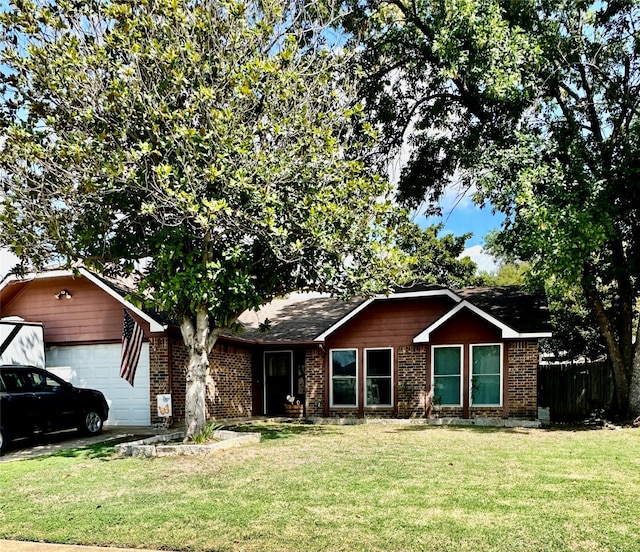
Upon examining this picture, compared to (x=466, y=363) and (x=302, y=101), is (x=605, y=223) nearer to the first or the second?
(x=466, y=363)

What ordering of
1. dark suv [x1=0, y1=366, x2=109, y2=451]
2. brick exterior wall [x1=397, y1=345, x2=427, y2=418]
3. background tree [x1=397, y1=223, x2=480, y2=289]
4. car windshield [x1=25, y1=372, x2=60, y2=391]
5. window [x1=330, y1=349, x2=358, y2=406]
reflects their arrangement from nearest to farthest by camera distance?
dark suv [x1=0, y1=366, x2=109, y2=451] < car windshield [x1=25, y1=372, x2=60, y2=391] < brick exterior wall [x1=397, y1=345, x2=427, y2=418] < window [x1=330, y1=349, x2=358, y2=406] < background tree [x1=397, y1=223, x2=480, y2=289]

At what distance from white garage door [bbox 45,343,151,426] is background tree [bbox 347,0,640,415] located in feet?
32.3

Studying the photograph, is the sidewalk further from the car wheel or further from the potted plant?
the potted plant

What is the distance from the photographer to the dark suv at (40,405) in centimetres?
1135

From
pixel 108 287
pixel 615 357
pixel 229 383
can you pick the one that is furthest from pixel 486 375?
Result: pixel 108 287

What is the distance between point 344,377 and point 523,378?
515 cm

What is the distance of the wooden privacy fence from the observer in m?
17.4

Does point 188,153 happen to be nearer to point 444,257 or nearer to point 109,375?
point 109,375

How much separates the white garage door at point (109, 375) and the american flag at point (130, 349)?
1.24 m

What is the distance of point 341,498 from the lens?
22.3 feet

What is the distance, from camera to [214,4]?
389 inches

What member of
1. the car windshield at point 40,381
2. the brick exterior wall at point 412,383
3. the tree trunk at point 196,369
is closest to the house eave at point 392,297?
the brick exterior wall at point 412,383

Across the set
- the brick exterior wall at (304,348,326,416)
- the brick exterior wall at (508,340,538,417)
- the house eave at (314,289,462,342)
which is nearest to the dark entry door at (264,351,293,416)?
the brick exterior wall at (304,348,326,416)

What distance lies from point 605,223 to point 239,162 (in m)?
A: 7.91
